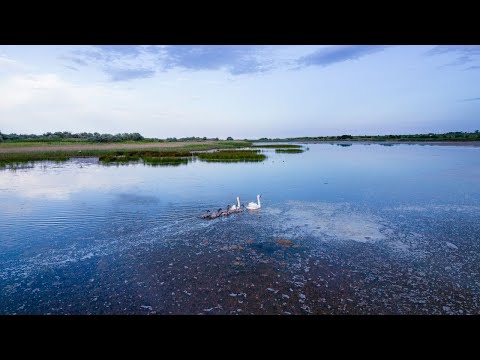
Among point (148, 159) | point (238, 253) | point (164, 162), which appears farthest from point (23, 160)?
point (238, 253)

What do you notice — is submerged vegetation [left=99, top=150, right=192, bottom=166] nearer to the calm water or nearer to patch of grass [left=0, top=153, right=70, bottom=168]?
patch of grass [left=0, top=153, right=70, bottom=168]

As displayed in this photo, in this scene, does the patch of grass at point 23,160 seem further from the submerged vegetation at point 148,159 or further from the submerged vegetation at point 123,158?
the submerged vegetation at point 148,159

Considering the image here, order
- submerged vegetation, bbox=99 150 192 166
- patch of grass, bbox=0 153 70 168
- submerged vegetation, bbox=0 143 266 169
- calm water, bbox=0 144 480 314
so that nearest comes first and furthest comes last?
calm water, bbox=0 144 480 314, patch of grass, bbox=0 153 70 168, submerged vegetation, bbox=0 143 266 169, submerged vegetation, bbox=99 150 192 166

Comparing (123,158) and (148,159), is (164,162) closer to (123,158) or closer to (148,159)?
(148,159)

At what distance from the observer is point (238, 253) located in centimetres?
773

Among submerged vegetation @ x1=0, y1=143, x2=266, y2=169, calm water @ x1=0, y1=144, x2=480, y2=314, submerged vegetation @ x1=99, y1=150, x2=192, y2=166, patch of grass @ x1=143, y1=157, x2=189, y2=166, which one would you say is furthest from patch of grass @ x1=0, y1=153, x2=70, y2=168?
calm water @ x1=0, y1=144, x2=480, y2=314

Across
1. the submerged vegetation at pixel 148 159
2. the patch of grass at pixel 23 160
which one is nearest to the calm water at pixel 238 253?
the patch of grass at pixel 23 160

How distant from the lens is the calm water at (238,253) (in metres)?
5.54

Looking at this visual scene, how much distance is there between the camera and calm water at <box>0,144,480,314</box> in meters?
5.54
